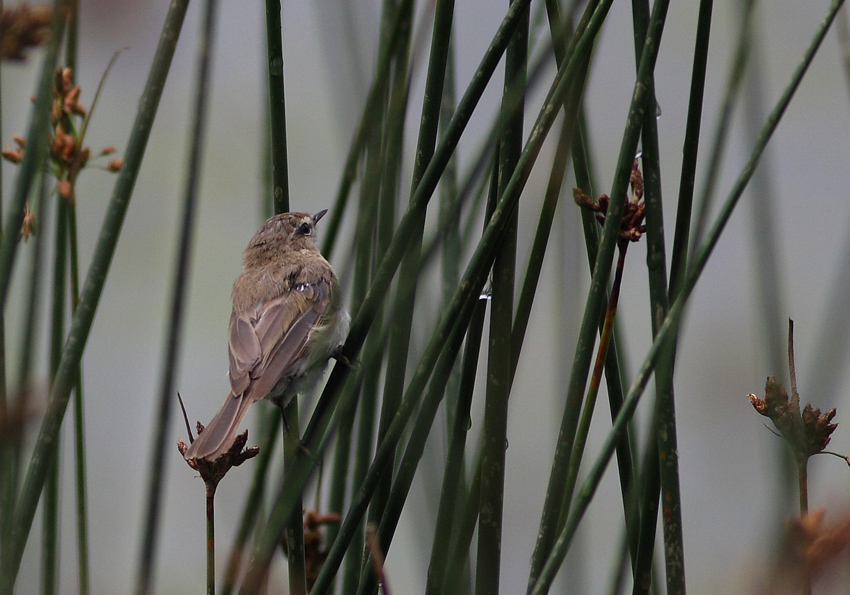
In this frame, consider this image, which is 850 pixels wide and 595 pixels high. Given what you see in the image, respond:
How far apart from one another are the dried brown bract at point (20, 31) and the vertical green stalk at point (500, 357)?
63cm

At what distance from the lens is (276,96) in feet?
4.48

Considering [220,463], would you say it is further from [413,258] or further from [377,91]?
[377,91]

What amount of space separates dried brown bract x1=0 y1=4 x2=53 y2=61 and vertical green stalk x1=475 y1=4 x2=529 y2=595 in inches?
24.8

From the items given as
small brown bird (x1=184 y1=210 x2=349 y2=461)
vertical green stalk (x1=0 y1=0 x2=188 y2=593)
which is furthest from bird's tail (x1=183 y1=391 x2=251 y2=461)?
vertical green stalk (x1=0 y1=0 x2=188 y2=593)

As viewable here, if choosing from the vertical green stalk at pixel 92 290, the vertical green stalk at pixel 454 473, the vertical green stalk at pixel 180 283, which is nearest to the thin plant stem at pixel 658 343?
the vertical green stalk at pixel 454 473

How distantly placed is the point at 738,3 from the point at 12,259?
3.51 ft

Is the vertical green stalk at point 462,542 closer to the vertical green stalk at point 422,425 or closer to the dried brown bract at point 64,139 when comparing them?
the vertical green stalk at point 422,425

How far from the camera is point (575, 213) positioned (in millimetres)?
1774

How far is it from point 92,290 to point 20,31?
37 centimetres

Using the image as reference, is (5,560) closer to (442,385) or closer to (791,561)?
(442,385)

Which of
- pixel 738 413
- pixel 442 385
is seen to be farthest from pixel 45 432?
pixel 738 413

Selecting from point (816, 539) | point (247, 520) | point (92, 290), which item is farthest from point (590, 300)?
point (92, 290)

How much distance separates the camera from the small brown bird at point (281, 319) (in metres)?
1.95

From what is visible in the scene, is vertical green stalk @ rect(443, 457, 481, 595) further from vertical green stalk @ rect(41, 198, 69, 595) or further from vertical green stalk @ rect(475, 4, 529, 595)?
vertical green stalk @ rect(41, 198, 69, 595)
